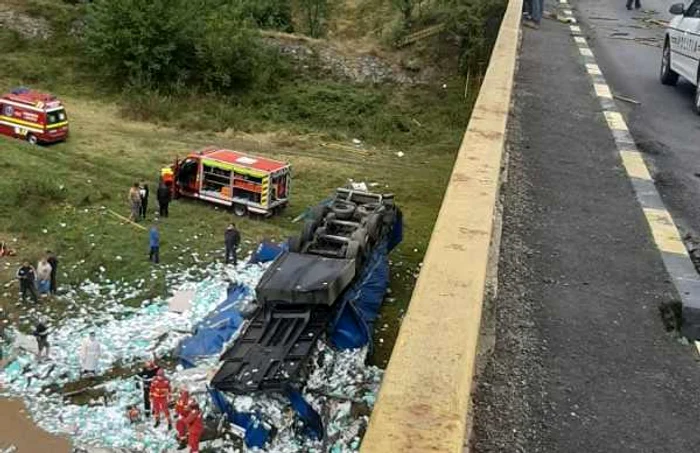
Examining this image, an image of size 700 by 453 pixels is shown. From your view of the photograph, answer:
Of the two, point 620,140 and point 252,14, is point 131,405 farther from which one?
point 252,14

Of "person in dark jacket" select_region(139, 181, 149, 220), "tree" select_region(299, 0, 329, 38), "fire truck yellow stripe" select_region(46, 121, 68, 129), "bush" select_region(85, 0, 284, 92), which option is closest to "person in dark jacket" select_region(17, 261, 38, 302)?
"person in dark jacket" select_region(139, 181, 149, 220)

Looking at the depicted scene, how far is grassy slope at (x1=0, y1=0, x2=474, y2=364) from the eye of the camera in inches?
753

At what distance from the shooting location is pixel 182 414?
1251cm

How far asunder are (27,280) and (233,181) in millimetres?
6899

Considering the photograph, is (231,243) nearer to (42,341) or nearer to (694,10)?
(42,341)

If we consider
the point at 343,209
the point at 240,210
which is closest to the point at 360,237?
the point at 343,209

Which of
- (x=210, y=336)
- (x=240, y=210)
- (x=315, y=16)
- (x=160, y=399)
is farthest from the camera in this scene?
(x=315, y=16)

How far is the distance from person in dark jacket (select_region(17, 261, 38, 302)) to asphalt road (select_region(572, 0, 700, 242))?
11.6 m

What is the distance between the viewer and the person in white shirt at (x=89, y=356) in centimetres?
1376

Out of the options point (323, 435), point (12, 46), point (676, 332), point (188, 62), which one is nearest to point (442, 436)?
point (676, 332)

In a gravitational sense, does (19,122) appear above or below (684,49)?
below

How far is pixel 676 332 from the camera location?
5188mm

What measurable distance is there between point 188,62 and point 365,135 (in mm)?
9129

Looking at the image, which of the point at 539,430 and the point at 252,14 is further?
the point at 252,14
